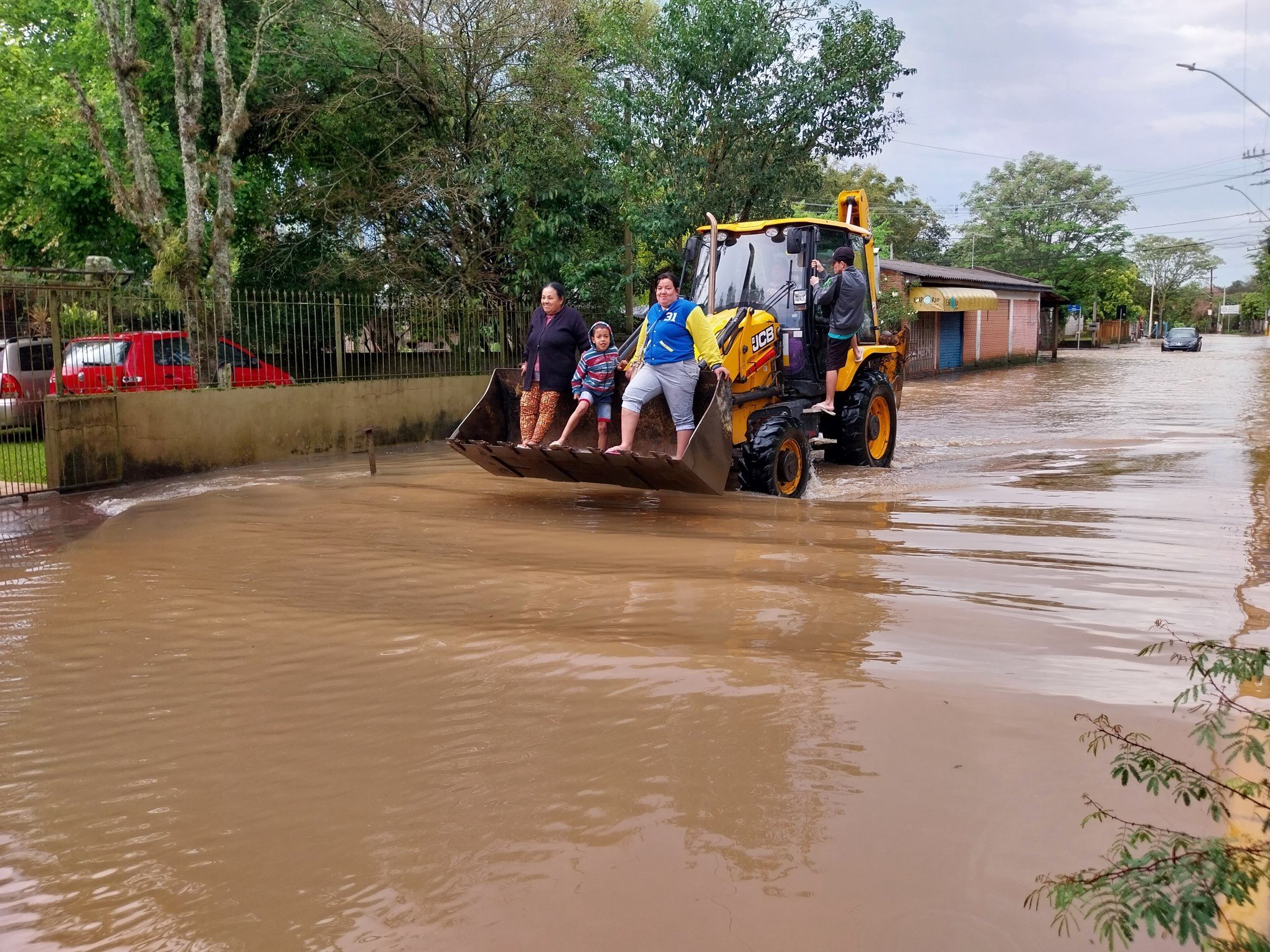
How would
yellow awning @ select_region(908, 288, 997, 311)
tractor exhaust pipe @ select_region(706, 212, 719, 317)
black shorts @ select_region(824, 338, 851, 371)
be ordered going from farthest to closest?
yellow awning @ select_region(908, 288, 997, 311) → black shorts @ select_region(824, 338, 851, 371) → tractor exhaust pipe @ select_region(706, 212, 719, 317)

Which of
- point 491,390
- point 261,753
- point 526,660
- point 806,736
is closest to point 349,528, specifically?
point 491,390

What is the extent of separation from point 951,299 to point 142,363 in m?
29.3

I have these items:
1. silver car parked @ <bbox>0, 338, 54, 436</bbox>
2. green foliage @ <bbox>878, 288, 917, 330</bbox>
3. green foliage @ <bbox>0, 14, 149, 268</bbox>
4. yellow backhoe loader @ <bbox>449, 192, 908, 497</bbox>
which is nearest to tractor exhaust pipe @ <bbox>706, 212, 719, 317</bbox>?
yellow backhoe loader @ <bbox>449, 192, 908, 497</bbox>

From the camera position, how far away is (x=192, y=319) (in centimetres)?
1332

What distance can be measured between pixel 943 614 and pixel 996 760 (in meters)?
1.91

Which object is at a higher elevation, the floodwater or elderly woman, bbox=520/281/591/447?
elderly woman, bbox=520/281/591/447

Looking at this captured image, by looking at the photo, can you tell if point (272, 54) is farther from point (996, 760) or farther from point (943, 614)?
point (996, 760)

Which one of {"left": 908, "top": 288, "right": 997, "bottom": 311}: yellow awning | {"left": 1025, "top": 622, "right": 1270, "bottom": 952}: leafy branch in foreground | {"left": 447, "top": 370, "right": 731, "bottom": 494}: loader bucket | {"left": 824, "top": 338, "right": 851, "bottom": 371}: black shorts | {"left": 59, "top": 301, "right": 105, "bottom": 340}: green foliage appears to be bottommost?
{"left": 1025, "top": 622, "right": 1270, "bottom": 952}: leafy branch in foreground

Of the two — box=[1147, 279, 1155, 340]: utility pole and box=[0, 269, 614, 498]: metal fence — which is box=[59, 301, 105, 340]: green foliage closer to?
box=[0, 269, 614, 498]: metal fence

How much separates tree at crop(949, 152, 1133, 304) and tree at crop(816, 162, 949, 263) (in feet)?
5.48

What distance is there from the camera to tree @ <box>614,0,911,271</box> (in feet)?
57.3

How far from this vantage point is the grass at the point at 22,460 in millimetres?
11383

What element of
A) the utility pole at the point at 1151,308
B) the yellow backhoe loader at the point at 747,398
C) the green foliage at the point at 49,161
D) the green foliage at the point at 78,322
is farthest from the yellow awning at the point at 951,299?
the utility pole at the point at 1151,308

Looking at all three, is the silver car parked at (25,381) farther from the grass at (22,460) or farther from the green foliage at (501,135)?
the green foliage at (501,135)
